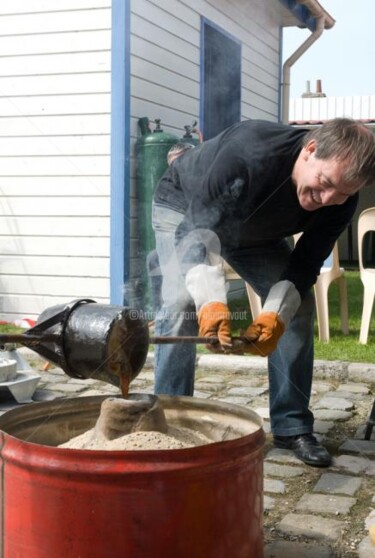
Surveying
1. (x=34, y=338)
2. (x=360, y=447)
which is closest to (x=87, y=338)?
(x=34, y=338)

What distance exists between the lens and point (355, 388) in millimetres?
4613

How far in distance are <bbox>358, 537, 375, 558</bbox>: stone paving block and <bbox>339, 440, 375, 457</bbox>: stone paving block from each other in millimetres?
909

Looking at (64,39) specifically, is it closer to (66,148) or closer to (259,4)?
(66,148)

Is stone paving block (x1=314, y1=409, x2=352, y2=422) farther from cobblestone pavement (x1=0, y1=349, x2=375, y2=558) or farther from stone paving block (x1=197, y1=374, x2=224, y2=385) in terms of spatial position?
stone paving block (x1=197, y1=374, x2=224, y2=385)

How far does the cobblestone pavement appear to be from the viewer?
8.16 ft

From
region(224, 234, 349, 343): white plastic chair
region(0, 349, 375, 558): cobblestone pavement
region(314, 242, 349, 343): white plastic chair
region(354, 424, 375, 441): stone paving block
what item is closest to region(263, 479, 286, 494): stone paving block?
region(0, 349, 375, 558): cobblestone pavement

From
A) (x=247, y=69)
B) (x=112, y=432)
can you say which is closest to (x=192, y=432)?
(x=112, y=432)

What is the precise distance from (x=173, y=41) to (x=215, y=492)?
5.91m

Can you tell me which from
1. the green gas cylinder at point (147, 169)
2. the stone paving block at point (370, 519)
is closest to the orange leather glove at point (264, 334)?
the stone paving block at point (370, 519)

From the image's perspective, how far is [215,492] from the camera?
1.71m

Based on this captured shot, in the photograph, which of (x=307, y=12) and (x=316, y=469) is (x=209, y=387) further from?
(x=307, y=12)

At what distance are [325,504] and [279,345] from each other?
30.1 inches

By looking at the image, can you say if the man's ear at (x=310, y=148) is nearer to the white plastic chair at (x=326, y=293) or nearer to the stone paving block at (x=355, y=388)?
the stone paving block at (x=355, y=388)

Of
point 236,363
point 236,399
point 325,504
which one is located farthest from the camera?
point 236,363
